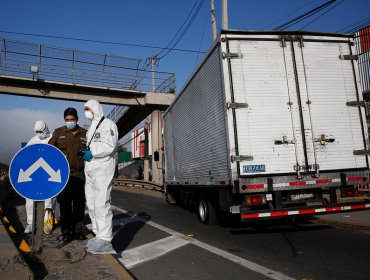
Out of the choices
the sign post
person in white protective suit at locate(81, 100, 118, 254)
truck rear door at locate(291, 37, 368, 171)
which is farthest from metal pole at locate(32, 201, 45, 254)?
truck rear door at locate(291, 37, 368, 171)

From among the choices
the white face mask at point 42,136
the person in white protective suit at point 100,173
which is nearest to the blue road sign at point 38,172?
the person in white protective suit at point 100,173

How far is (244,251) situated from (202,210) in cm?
318

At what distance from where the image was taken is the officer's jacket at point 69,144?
5639 mm

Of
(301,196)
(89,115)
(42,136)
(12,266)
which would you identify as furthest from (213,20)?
(12,266)

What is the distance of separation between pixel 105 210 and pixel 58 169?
804 millimetres

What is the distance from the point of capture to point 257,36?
22.3 ft

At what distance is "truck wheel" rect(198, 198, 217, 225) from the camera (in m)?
8.13

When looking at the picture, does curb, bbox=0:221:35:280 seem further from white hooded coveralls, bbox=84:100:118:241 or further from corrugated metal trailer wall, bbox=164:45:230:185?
corrugated metal trailer wall, bbox=164:45:230:185

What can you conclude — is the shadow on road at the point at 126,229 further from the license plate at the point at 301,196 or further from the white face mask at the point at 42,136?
the license plate at the point at 301,196

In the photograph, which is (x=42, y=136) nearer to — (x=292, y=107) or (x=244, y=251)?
(x=244, y=251)

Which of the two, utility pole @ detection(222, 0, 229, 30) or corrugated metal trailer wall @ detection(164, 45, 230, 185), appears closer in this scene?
corrugated metal trailer wall @ detection(164, 45, 230, 185)

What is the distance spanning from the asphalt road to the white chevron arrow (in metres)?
1.44

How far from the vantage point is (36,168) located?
14.8 ft

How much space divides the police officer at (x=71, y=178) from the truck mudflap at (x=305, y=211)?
106 inches
